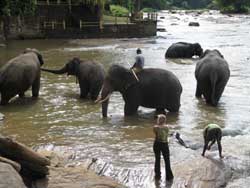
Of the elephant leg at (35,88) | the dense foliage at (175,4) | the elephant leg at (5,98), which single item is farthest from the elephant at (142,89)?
the dense foliage at (175,4)

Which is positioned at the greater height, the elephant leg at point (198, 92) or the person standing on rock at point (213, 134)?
the person standing on rock at point (213, 134)

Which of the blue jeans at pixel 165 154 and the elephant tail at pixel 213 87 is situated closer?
the blue jeans at pixel 165 154

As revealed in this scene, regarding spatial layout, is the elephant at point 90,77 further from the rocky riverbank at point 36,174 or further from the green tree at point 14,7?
the green tree at point 14,7

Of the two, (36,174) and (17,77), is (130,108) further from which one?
(36,174)

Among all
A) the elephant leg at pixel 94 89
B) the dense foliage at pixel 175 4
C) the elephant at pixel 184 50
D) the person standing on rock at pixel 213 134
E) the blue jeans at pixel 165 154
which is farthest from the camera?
the dense foliage at pixel 175 4

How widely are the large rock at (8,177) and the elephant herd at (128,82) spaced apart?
A: 6228mm

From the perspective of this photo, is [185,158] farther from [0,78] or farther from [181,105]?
[0,78]

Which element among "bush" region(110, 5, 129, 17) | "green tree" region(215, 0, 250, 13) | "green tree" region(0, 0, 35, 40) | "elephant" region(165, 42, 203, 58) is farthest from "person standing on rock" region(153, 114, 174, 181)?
"green tree" region(215, 0, 250, 13)

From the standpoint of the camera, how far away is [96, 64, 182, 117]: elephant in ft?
40.6

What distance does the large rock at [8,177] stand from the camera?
19.2ft

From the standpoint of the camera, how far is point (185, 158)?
30.5 feet

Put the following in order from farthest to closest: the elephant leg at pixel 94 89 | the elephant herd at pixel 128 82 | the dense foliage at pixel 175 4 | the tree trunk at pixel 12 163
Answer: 1. the dense foliage at pixel 175 4
2. the elephant leg at pixel 94 89
3. the elephant herd at pixel 128 82
4. the tree trunk at pixel 12 163

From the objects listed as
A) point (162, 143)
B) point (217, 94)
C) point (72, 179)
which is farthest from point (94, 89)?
point (72, 179)

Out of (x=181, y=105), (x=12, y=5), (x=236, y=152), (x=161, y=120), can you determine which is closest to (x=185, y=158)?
(x=236, y=152)
